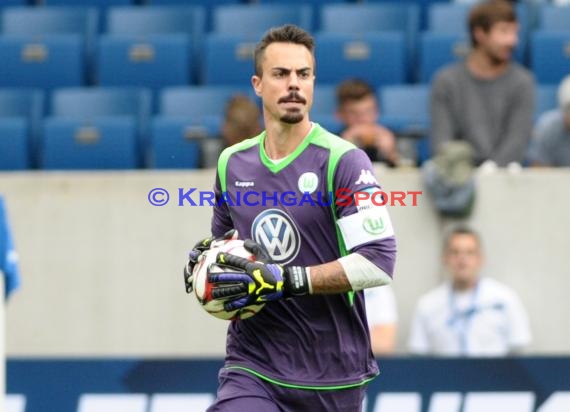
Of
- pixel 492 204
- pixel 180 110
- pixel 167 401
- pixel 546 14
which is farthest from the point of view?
pixel 546 14

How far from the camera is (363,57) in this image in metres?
9.23

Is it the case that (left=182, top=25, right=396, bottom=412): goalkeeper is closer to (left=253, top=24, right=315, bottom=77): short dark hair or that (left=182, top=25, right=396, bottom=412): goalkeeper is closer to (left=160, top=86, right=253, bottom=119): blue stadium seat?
(left=253, top=24, right=315, bottom=77): short dark hair

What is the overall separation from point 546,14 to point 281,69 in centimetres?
563

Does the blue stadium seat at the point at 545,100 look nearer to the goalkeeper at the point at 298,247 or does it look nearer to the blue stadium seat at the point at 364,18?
the blue stadium seat at the point at 364,18

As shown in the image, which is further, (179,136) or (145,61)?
(145,61)

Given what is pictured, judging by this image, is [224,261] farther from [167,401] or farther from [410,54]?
[410,54]

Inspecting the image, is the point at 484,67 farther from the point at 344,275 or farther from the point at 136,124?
the point at 344,275

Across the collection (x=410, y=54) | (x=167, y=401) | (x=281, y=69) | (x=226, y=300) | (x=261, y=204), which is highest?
(x=410, y=54)

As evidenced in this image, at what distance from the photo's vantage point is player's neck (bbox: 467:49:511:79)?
7.77 m

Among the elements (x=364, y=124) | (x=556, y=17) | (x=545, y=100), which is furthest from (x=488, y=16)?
(x=556, y=17)

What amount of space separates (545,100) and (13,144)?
Result: 359 centimetres

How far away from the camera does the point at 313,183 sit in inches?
173

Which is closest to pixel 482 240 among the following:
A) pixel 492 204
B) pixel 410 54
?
pixel 492 204

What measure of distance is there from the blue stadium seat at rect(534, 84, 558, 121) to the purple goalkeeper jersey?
4.38m
